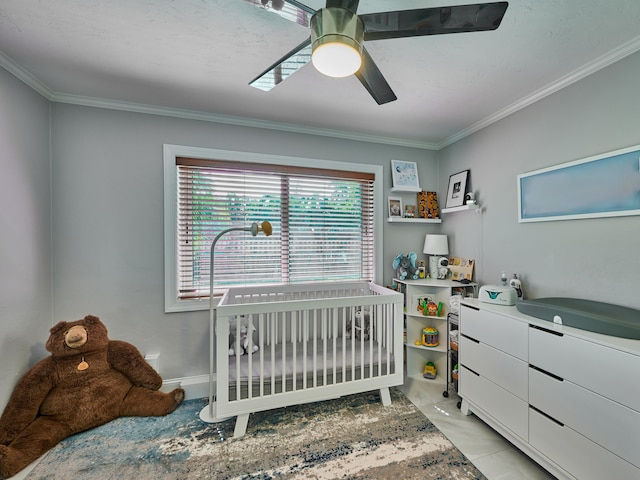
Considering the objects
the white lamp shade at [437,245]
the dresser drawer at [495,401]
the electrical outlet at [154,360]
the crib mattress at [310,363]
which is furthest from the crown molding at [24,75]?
the dresser drawer at [495,401]

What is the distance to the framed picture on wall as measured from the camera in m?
2.86

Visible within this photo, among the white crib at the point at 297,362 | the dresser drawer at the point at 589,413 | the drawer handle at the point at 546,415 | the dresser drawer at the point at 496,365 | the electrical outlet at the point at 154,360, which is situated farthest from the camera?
the electrical outlet at the point at 154,360

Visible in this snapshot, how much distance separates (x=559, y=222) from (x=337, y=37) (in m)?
1.93

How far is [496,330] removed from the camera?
1.77 metres

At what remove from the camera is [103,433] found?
5.82 feet

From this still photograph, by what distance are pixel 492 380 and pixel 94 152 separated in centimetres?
337

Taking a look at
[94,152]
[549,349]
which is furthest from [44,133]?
[549,349]

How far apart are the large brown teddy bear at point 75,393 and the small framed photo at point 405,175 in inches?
109

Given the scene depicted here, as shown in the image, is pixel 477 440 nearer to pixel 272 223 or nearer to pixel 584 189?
pixel 584 189

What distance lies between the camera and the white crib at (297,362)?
1737 mm

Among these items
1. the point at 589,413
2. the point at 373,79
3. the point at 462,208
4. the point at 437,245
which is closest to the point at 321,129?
the point at 373,79

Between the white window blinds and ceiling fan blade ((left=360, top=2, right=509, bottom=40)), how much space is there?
1.63 meters

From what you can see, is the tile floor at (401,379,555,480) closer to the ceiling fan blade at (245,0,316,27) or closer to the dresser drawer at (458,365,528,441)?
the dresser drawer at (458,365,528,441)

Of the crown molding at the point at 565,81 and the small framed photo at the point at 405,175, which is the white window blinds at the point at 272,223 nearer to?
the small framed photo at the point at 405,175
